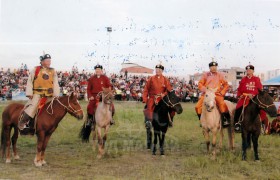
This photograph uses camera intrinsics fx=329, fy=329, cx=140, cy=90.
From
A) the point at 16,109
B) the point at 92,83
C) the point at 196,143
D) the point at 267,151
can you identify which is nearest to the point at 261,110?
the point at 267,151

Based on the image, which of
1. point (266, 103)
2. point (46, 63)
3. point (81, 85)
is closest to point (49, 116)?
point (46, 63)

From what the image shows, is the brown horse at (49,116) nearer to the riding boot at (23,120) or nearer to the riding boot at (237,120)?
the riding boot at (23,120)

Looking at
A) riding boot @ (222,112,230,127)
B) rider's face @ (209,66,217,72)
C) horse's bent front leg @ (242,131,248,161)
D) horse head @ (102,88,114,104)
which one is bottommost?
horse's bent front leg @ (242,131,248,161)

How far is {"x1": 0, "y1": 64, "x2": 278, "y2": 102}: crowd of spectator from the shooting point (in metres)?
34.3

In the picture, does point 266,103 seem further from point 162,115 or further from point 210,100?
point 162,115

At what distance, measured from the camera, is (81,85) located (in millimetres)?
36156

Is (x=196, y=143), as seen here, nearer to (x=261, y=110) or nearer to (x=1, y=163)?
(x=261, y=110)

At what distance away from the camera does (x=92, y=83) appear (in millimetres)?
11094

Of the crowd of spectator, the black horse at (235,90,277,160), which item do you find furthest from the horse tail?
the crowd of spectator

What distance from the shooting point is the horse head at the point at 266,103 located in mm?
8930

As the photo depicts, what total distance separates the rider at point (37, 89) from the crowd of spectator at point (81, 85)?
78.8ft

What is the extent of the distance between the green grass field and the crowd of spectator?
69.8ft

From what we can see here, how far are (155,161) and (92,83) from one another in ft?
11.6

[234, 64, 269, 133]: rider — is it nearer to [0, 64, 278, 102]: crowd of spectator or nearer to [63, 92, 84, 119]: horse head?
[63, 92, 84, 119]: horse head
